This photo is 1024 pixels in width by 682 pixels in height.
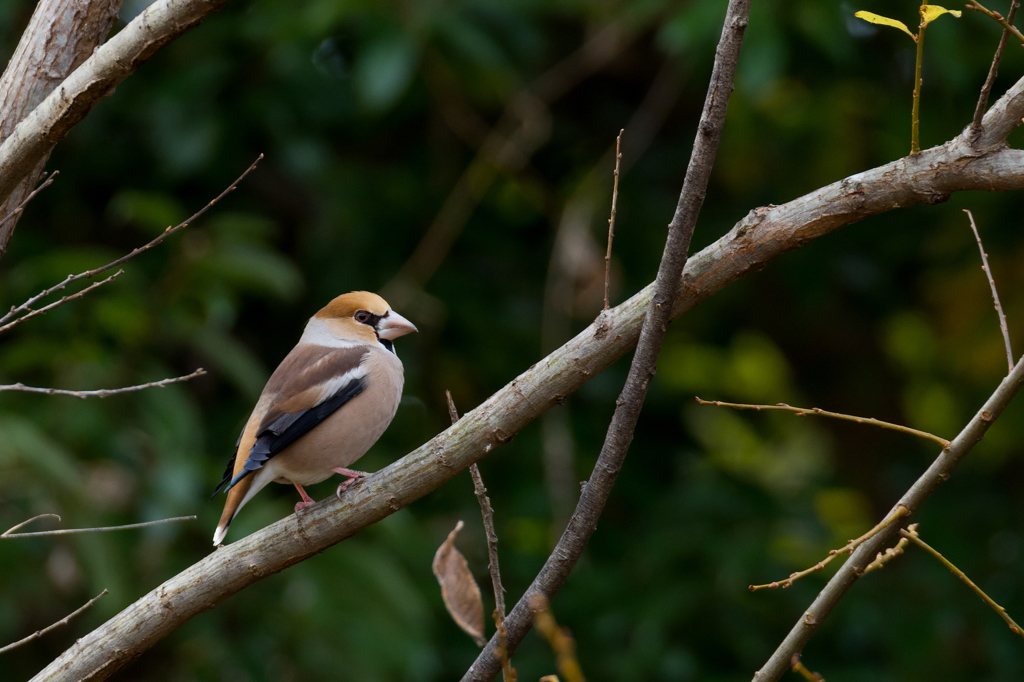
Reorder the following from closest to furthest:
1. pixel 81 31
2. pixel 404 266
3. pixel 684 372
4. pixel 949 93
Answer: pixel 81 31 < pixel 949 93 < pixel 404 266 < pixel 684 372

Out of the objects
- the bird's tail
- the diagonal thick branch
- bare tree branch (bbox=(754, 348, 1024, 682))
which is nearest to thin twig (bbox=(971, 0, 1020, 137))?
the diagonal thick branch

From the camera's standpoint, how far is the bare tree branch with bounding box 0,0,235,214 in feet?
8.34

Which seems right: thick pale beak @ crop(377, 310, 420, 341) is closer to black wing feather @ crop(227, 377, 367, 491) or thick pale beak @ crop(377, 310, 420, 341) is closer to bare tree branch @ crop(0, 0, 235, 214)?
black wing feather @ crop(227, 377, 367, 491)

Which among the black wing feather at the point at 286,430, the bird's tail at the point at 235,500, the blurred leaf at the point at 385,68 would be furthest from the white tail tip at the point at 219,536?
the blurred leaf at the point at 385,68

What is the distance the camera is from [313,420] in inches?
132

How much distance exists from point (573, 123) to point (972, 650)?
4.65 m

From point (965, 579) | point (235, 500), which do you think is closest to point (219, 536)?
point (235, 500)

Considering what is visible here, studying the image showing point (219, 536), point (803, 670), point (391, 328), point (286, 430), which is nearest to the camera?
point (803, 670)

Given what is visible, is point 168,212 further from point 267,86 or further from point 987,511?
point 987,511

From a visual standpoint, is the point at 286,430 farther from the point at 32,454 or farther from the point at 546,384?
the point at 32,454

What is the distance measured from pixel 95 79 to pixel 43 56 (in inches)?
19.7

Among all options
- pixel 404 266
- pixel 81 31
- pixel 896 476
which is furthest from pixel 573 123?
pixel 81 31

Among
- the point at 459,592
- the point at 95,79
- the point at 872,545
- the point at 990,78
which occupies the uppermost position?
the point at 95,79

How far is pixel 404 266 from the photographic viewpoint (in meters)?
6.41
